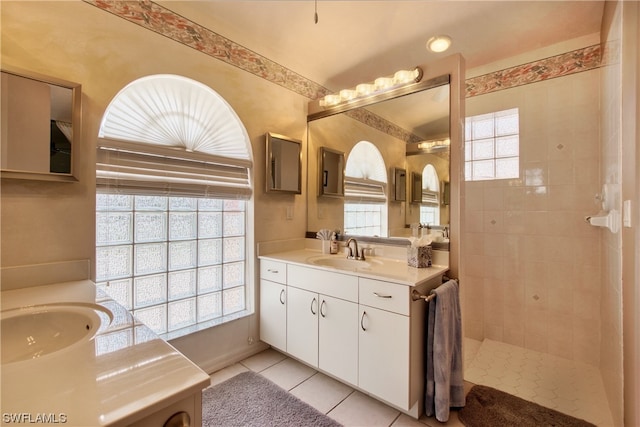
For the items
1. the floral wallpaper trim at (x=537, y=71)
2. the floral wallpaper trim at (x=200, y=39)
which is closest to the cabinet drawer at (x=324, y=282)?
the floral wallpaper trim at (x=200, y=39)

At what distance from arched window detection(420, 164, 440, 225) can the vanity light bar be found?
650mm

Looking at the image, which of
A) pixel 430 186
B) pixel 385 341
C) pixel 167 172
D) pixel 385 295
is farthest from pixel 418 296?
pixel 167 172

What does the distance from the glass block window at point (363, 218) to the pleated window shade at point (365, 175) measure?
52 mm

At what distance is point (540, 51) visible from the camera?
2273mm

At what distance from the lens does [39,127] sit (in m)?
1.31

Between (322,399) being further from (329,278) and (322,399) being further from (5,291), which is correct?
(5,291)

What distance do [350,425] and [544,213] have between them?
7.23ft

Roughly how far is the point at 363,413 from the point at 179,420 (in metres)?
1.42

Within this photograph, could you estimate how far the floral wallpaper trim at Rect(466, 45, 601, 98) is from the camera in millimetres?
2096

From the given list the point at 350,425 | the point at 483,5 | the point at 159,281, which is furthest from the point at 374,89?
the point at 350,425

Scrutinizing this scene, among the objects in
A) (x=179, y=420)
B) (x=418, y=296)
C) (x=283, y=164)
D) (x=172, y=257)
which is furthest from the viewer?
(x=283, y=164)

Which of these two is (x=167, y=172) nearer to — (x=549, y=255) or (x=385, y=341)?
(x=385, y=341)

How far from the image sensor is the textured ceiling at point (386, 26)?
1.84 meters

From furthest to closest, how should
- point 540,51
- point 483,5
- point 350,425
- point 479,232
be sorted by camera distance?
point 479,232
point 540,51
point 483,5
point 350,425
